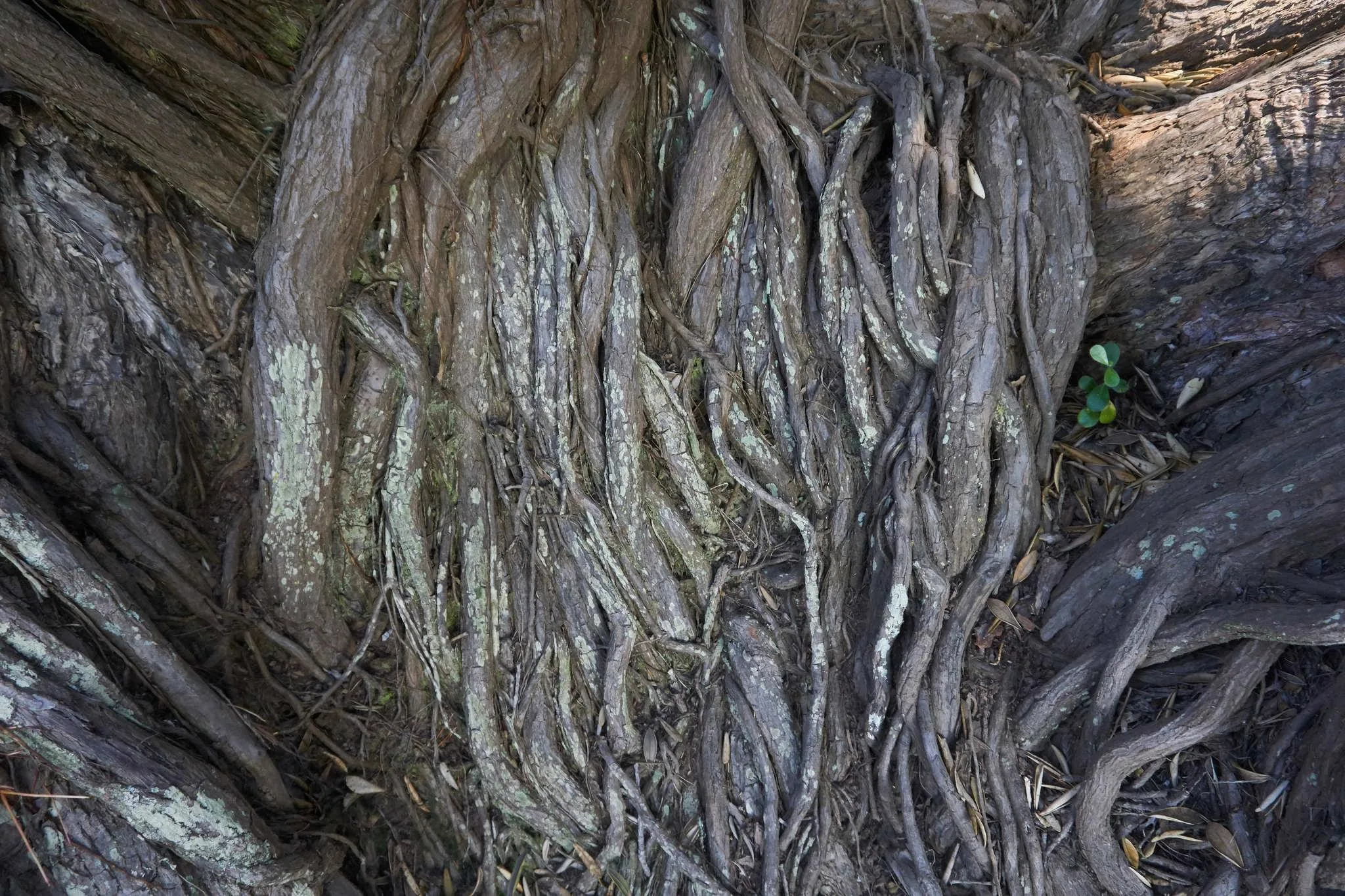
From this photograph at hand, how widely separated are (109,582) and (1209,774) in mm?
2723

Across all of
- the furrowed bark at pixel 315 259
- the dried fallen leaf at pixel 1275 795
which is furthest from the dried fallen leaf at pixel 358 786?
the dried fallen leaf at pixel 1275 795

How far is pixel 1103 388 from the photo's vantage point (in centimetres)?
230

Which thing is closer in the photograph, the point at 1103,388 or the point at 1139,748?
the point at 1139,748

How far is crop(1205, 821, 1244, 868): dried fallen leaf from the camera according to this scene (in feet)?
6.17

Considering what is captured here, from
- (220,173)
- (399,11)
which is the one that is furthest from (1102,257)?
(220,173)

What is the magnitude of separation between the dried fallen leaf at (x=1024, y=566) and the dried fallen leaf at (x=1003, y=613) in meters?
0.08

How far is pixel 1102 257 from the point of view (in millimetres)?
2250

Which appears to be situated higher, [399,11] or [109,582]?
[399,11]

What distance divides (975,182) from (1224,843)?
178cm

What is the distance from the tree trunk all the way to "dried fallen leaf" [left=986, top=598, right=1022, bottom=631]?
1.3 inches

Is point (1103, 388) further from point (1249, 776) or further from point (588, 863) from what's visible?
point (588, 863)

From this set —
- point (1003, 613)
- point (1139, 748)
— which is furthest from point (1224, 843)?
point (1003, 613)

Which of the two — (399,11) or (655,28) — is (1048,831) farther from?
(399,11)

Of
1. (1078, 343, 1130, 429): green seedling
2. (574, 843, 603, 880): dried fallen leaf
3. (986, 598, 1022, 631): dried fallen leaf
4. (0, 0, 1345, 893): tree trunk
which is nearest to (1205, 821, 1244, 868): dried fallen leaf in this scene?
(0, 0, 1345, 893): tree trunk
